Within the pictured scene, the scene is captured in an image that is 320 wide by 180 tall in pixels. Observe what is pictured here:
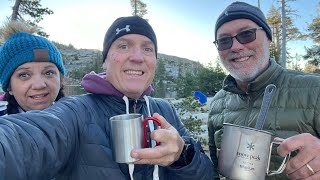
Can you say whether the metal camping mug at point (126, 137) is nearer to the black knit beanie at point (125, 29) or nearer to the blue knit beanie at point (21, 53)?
the black knit beanie at point (125, 29)

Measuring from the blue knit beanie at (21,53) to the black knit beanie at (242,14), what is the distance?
1599mm

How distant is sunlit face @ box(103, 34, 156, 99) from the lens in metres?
1.79

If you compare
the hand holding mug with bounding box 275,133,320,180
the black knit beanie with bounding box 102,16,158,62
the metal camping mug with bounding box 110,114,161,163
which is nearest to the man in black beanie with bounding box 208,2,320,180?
the hand holding mug with bounding box 275,133,320,180

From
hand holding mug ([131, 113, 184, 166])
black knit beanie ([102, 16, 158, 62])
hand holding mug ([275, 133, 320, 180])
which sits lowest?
hand holding mug ([275, 133, 320, 180])

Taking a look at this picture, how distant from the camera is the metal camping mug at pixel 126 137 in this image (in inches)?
48.0

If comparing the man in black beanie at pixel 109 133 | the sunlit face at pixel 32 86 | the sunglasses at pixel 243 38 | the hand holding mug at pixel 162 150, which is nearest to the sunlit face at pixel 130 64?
the man in black beanie at pixel 109 133

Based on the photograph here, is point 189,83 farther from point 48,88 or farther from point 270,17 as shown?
point 270,17

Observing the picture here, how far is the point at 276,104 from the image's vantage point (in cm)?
212

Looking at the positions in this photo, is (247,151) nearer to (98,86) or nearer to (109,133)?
(109,133)

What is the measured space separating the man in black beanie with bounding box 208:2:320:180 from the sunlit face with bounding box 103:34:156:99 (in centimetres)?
88

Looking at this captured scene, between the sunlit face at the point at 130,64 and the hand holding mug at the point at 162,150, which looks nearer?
the hand holding mug at the point at 162,150

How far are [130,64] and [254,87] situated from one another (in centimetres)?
109

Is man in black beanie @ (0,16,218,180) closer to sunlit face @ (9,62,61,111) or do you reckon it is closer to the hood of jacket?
the hood of jacket

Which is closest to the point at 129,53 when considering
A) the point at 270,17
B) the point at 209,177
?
the point at 209,177
